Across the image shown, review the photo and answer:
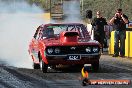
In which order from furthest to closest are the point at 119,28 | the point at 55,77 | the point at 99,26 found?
the point at 99,26
the point at 119,28
the point at 55,77

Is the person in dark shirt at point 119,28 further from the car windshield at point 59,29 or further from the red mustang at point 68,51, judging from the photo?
the red mustang at point 68,51

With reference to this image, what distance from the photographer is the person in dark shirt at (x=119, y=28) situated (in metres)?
19.0

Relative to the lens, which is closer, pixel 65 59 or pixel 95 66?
pixel 65 59

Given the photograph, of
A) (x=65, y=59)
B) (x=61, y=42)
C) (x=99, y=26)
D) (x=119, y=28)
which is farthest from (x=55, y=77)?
(x=99, y=26)

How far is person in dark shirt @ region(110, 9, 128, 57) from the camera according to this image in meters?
19.0

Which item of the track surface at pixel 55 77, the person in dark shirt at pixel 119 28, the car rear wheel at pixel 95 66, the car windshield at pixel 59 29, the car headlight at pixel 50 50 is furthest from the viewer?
the person in dark shirt at pixel 119 28

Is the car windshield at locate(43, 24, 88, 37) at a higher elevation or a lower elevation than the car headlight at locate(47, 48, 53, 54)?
higher

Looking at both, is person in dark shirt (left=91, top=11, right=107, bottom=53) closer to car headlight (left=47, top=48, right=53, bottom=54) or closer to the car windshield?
the car windshield

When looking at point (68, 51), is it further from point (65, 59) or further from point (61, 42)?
point (61, 42)

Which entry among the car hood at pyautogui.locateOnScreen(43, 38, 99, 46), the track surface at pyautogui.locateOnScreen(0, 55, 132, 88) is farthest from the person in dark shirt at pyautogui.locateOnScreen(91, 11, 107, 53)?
the car hood at pyautogui.locateOnScreen(43, 38, 99, 46)

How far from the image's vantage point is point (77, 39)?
1389 centimetres

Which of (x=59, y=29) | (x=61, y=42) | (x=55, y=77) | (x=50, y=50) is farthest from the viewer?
(x=59, y=29)

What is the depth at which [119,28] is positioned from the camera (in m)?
19.0

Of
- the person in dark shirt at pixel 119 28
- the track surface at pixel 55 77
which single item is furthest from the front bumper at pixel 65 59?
the person in dark shirt at pixel 119 28
